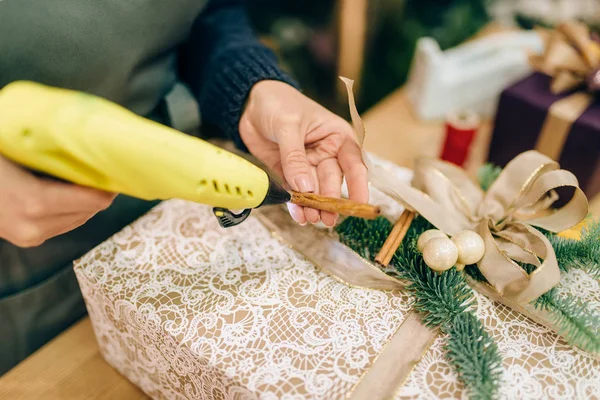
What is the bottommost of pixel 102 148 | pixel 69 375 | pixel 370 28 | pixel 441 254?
pixel 69 375

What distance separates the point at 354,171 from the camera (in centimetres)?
58

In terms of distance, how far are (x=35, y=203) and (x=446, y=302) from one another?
379mm

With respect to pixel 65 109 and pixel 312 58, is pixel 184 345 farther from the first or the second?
pixel 312 58

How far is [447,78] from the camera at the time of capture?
92 cm

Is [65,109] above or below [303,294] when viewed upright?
above

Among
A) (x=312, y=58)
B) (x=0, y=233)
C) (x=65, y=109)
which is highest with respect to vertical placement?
(x=65, y=109)

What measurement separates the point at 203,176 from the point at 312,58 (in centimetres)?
109

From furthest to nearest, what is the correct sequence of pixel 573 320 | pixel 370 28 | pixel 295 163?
1. pixel 370 28
2. pixel 295 163
3. pixel 573 320

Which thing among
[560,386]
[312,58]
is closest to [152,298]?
[560,386]

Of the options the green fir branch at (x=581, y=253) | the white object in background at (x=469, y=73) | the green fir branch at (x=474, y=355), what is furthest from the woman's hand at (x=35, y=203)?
the white object in background at (x=469, y=73)

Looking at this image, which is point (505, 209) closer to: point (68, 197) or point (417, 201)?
point (417, 201)

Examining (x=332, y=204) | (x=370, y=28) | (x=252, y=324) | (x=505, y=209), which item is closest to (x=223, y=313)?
(x=252, y=324)

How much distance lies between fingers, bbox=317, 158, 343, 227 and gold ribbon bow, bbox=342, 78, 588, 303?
0.15 ft

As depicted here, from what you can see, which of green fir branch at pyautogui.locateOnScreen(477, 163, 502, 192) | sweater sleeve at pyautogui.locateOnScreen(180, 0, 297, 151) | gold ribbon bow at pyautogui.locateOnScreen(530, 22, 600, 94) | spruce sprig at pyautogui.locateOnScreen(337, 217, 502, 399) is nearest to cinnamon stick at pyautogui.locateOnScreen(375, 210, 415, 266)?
spruce sprig at pyautogui.locateOnScreen(337, 217, 502, 399)
